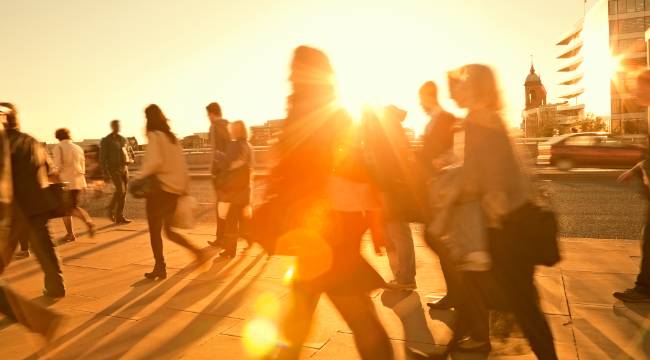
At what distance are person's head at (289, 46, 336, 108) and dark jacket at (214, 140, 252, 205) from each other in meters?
3.93

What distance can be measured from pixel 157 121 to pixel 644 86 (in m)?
4.27

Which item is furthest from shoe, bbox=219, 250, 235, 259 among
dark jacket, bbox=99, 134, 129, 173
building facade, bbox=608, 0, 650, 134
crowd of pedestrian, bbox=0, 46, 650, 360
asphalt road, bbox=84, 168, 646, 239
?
building facade, bbox=608, 0, 650, 134

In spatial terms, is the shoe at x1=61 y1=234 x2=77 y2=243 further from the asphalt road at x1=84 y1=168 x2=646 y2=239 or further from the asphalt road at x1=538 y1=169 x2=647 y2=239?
the asphalt road at x1=538 y1=169 x2=647 y2=239

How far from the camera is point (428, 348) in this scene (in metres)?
3.60

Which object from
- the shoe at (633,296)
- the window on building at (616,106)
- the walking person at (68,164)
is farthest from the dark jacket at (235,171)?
the window on building at (616,106)

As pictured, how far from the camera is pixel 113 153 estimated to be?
948 centimetres

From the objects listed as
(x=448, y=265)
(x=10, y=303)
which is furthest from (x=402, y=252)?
(x=10, y=303)

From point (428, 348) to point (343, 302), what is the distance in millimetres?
1365

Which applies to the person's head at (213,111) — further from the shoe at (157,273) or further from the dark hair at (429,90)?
the dark hair at (429,90)

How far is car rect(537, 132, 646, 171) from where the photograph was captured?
A: 18938 millimetres

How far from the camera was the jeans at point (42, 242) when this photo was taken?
4.51 meters

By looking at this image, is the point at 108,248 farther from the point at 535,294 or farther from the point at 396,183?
the point at 535,294

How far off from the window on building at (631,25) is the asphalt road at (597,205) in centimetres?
5977

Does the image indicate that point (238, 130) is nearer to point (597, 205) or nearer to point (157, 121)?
point (157, 121)
